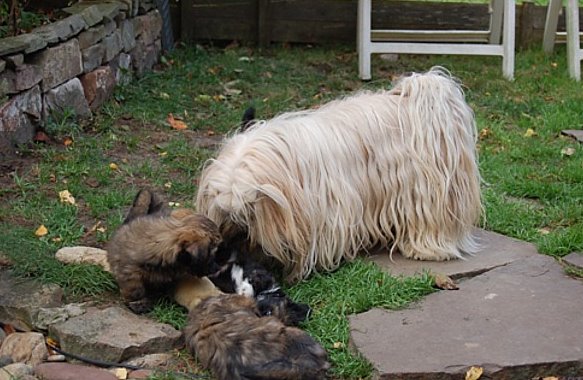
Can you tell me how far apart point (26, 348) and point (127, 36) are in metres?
4.57

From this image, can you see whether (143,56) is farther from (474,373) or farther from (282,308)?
(474,373)

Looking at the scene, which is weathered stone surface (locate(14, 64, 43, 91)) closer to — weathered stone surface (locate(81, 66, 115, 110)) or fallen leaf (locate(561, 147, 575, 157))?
weathered stone surface (locate(81, 66, 115, 110))

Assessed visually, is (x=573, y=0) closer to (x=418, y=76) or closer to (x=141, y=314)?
(x=418, y=76)

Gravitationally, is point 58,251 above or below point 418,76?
below

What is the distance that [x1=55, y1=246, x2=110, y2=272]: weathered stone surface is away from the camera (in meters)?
4.42

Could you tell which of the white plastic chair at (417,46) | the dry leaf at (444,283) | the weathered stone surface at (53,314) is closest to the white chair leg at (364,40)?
the white plastic chair at (417,46)

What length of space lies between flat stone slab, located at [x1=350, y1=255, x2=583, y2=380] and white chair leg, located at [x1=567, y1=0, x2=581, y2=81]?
4584 mm

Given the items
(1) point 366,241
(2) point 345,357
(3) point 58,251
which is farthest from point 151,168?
(2) point 345,357

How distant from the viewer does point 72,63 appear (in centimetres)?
676

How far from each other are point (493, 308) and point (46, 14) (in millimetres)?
5138

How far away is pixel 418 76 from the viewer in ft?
15.1

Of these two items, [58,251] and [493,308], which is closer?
[493,308]

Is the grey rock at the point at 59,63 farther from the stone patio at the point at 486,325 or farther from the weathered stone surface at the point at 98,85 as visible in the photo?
the stone patio at the point at 486,325

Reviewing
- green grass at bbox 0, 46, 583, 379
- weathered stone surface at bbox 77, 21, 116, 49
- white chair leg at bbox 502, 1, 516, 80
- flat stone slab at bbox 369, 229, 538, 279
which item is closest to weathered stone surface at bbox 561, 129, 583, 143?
green grass at bbox 0, 46, 583, 379
